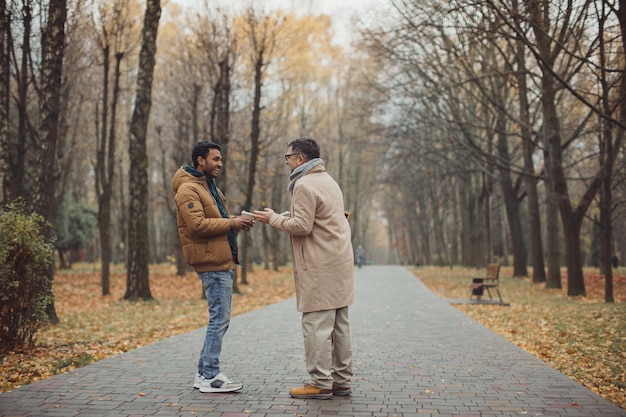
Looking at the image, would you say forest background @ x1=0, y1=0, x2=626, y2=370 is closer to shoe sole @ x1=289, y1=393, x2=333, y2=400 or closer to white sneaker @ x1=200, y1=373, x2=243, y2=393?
white sneaker @ x1=200, y1=373, x2=243, y2=393

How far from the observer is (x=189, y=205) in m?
5.53

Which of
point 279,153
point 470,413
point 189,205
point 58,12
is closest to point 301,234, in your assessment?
point 189,205

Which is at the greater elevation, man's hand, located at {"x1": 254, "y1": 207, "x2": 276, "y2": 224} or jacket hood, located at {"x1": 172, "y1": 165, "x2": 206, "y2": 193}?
jacket hood, located at {"x1": 172, "y1": 165, "x2": 206, "y2": 193}

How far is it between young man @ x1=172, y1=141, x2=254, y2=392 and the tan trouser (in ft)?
2.54

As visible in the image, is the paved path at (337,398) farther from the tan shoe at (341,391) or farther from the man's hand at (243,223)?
the man's hand at (243,223)

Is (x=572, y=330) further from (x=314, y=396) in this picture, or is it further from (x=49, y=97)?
(x=49, y=97)

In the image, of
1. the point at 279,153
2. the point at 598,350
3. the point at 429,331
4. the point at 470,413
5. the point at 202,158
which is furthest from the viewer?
the point at 279,153

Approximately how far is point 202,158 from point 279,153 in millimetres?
27181

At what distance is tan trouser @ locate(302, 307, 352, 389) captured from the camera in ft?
17.5

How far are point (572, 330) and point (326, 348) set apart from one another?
249 inches

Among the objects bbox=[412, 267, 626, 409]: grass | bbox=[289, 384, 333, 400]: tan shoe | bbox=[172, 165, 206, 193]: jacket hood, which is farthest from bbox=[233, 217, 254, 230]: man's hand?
bbox=[412, 267, 626, 409]: grass

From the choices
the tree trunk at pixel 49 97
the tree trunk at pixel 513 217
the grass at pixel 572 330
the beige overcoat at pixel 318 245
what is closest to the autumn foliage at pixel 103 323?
the tree trunk at pixel 49 97

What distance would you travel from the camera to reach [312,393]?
5344 mm

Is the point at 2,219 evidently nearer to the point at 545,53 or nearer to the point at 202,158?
the point at 202,158
